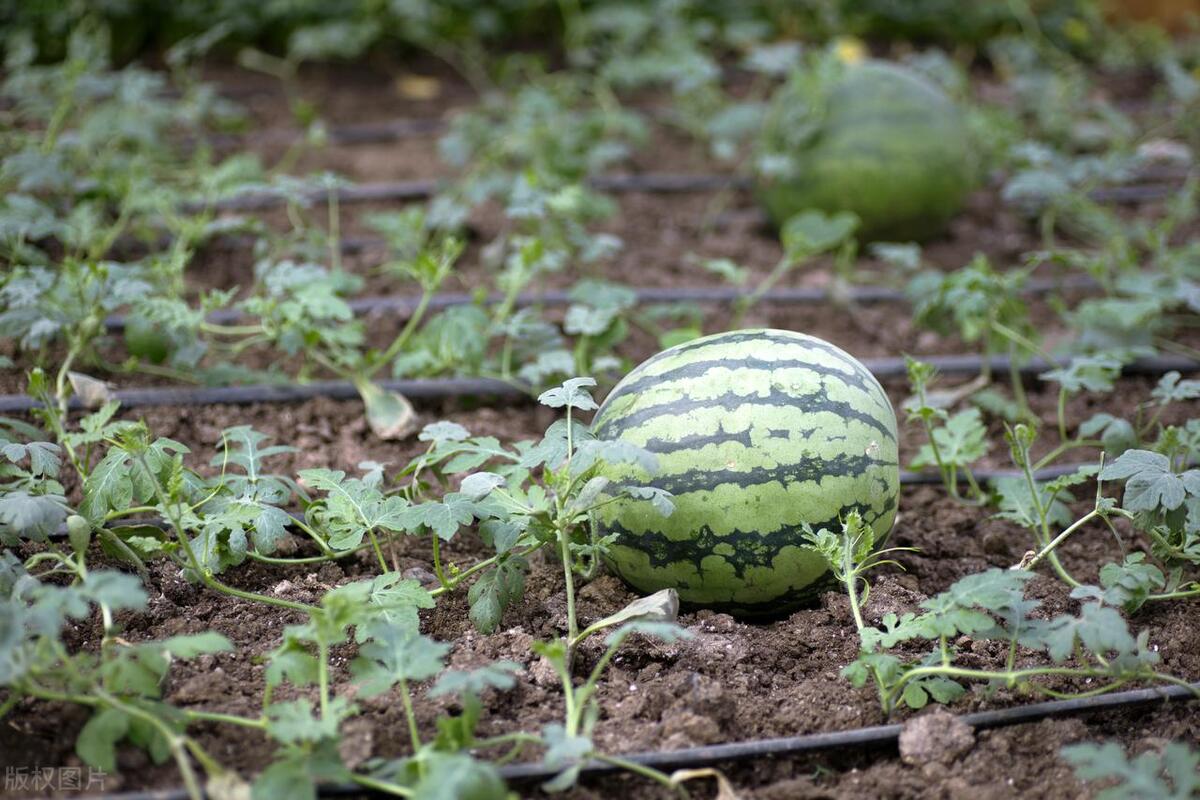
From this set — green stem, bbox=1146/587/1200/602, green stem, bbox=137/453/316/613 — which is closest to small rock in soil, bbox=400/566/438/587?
green stem, bbox=137/453/316/613

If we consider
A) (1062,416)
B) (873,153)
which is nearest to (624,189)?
(873,153)

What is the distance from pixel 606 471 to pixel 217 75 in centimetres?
432

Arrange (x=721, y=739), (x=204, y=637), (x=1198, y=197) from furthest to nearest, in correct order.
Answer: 1. (x=1198, y=197)
2. (x=721, y=739)
3. (x=204, y=637)

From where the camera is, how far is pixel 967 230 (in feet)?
15.5

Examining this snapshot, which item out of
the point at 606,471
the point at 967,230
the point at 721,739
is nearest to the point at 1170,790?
the point at 721,739

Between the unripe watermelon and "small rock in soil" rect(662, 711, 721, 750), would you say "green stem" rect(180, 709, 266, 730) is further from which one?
the unripe watermelon

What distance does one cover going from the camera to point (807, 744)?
2.13 meters

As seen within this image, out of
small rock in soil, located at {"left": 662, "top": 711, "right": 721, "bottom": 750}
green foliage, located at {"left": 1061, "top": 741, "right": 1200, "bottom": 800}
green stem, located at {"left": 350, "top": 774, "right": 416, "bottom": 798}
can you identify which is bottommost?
small rock in soil, located at {"left": 662, "top": 711, "right": 721, "bottom": 750}

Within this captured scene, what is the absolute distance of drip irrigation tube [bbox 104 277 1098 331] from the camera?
373cm

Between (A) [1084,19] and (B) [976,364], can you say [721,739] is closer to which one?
(B) [976,364]

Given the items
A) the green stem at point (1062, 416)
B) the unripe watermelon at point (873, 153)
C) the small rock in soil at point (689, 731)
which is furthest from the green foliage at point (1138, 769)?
the unripe watermelon at point (873, 153)

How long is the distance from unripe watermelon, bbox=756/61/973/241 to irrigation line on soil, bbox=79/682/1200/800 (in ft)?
7.78

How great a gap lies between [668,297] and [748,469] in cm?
166

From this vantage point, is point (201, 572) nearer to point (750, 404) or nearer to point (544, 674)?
point (544, 674)
